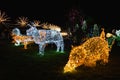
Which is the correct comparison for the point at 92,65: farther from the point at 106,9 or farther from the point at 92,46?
the point at 106,9

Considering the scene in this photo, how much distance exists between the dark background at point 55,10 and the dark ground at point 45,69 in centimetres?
2144

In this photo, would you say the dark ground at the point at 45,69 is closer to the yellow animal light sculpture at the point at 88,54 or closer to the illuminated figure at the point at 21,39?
the yellow animal light sculpture at the point at 88,54

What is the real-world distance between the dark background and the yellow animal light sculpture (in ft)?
77.5

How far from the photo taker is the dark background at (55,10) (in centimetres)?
4019

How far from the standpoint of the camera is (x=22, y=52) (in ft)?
65.0

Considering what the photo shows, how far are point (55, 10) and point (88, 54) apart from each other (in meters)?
28.7

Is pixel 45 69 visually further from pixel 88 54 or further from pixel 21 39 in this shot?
pixel 21 39

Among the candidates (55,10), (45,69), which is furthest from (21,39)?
(55,10)

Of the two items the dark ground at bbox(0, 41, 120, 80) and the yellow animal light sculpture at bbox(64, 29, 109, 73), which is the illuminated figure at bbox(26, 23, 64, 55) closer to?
the dark ground at bbox(0, 41, 120, 80)

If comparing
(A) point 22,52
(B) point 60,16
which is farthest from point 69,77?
(B) point 60,16

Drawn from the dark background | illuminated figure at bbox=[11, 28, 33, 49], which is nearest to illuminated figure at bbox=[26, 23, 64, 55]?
illuminated figure at bbox=[11, 28, 33, 49]

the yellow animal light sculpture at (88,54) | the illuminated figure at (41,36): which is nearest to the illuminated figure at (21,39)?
the illuminated figure at (41,36)

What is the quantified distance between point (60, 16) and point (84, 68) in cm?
2684

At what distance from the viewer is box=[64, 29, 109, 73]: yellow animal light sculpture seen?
1401cm
